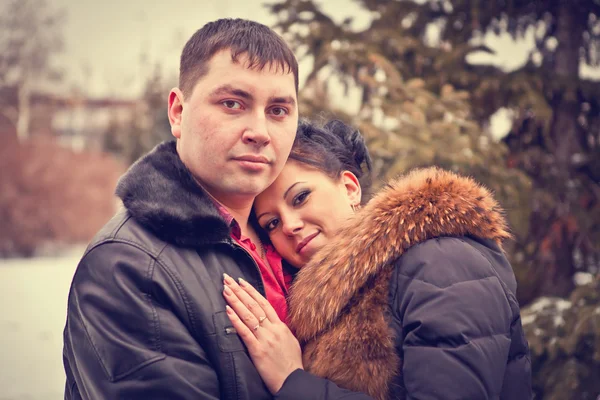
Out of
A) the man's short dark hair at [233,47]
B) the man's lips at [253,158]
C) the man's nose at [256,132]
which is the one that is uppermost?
the man's short dark hair at [233,47]

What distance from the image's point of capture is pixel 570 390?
4184 millimetres

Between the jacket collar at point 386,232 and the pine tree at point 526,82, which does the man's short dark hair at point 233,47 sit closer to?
the jacket collar at point 386,232

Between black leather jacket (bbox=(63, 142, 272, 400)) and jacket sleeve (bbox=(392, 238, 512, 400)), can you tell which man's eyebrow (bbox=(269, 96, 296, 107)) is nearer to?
black leather jacket (bbox=(63, 142, 272, 400))

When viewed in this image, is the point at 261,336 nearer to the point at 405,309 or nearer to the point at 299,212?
the point at 405,309

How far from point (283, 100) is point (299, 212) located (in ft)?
1.67

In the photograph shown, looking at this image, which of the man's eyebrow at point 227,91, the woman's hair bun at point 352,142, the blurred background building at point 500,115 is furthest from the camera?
the blurred background building at point 500,115

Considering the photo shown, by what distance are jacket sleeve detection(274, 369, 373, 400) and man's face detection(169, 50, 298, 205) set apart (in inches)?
26.9

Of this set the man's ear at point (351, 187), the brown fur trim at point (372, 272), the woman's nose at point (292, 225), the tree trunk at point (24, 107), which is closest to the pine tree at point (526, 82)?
the man's ear at point (351, 187)

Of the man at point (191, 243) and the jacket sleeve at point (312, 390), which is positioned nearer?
the man at point (191, 243)

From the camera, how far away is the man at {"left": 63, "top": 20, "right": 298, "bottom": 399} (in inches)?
73.0

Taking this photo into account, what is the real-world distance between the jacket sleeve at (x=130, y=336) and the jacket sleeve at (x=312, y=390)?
230 millimetres

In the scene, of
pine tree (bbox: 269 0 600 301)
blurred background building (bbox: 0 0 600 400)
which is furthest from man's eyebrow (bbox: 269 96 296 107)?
pine tree (bbox: 269 0 600 301)

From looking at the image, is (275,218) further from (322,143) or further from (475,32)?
(475,32)

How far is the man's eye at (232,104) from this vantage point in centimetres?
214
